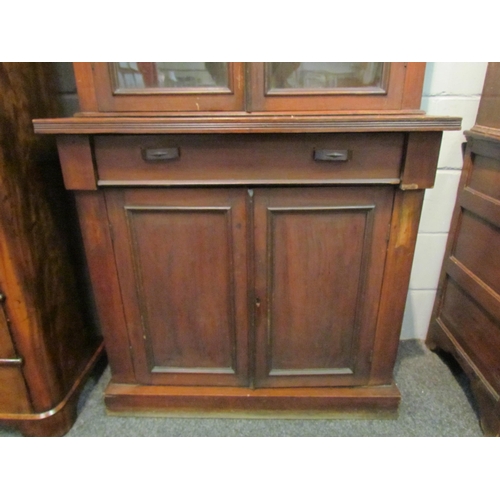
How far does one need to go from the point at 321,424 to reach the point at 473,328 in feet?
1.92

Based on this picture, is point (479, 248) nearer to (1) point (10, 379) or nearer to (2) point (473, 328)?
(2) point (473, 328)

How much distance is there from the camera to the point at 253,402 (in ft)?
3.75

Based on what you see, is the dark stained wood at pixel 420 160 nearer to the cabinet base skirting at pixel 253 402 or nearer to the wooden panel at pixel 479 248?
the wooden panel at pixel 479 248

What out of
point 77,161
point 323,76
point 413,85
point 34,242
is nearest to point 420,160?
point 413,85

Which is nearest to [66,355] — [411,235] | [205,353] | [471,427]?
[205,353]

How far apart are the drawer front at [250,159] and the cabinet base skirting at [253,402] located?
665 mm

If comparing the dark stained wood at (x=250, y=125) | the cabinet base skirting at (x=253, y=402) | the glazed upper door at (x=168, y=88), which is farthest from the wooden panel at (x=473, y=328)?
the glazed upper door at (x=168, y=88)

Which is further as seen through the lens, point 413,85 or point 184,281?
point 184,281

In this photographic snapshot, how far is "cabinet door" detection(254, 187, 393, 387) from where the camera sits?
93cm

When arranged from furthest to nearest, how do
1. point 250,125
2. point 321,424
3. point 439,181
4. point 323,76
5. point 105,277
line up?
point 439,181, point 321,424, point 105,277, point 323,76, point 250,125

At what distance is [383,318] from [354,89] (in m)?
0.63

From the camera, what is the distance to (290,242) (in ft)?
3.19

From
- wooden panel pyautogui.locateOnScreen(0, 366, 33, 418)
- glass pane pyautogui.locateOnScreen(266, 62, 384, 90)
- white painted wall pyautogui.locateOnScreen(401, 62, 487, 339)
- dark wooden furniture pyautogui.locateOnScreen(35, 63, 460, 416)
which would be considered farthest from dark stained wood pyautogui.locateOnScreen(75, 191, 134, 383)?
white painted wall pyautogui.locateOnScreen(401, 62, 487, 339)
